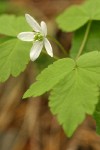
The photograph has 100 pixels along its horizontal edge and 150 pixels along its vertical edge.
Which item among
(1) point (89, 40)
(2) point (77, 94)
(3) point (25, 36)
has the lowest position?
(1) point (89, 40)

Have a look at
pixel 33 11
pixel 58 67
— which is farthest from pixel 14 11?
pixel 58 67

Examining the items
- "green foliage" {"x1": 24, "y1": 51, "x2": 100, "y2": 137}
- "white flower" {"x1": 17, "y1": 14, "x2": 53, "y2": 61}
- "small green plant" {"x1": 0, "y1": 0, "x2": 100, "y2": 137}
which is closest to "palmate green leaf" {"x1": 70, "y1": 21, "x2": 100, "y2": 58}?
"small green plant" {"x1": 0, "y1": 0, "x2": 100, "y2": 137}

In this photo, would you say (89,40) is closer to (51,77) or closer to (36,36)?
(36,36)

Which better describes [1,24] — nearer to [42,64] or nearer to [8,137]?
[42,64]

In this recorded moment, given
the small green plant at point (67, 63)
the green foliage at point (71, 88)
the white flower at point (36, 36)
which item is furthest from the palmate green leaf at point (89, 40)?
the green foliage at point (71, 88)

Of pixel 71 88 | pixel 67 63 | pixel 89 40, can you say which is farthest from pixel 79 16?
pixel 71 88

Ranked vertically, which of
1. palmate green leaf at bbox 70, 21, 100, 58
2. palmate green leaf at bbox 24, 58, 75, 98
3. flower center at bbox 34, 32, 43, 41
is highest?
flower center at bbox 34, 32, 43, 41

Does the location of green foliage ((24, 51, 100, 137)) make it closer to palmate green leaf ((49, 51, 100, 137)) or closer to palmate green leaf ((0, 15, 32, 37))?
palmate green leaf ((49, 51, 100, 137))
